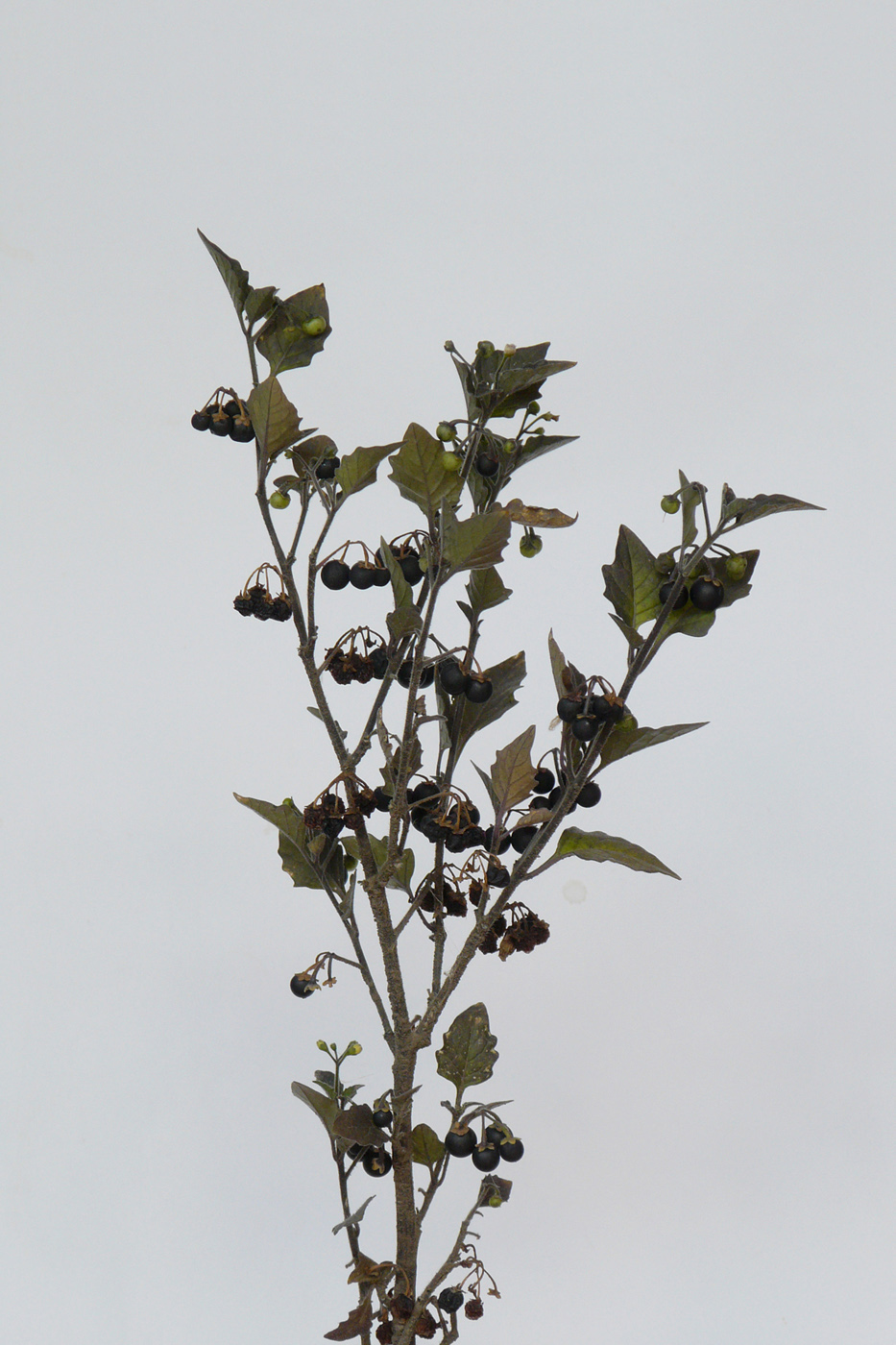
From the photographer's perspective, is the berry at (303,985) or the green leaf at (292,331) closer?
the green leaf at (292,331)

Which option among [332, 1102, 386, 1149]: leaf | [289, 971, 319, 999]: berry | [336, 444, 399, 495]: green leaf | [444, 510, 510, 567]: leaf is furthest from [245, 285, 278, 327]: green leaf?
[332, 1102, 386, 1149]: leaf

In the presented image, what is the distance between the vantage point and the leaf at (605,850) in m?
1.01

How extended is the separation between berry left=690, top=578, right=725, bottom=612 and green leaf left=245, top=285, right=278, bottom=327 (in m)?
0.45

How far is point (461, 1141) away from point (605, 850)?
35 cm

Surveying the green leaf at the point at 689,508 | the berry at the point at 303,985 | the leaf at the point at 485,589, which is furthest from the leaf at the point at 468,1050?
the green leaf at the point at 689,508

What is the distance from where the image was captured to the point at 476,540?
0.92 metres

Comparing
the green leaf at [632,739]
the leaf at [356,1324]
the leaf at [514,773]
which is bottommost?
the leaf at [356,1324]

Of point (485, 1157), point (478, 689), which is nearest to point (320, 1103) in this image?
point (485, 1157)

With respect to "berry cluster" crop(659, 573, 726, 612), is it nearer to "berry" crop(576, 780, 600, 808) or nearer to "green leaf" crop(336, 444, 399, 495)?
"berry" crop(576, 780, 600, 808)

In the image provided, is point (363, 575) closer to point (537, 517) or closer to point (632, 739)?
point (537, 517)

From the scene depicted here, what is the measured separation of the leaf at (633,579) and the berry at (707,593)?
5 centimetres

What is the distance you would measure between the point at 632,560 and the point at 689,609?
0.07 metres

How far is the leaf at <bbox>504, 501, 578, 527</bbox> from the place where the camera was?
96cm

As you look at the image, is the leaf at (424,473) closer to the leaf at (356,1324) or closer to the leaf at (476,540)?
the leaf at (476,540)
